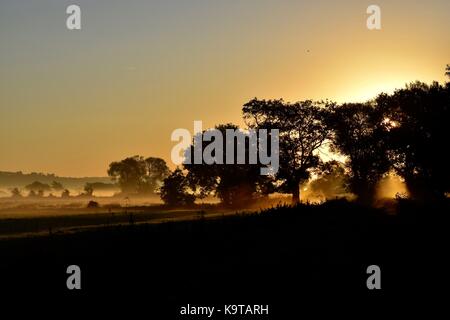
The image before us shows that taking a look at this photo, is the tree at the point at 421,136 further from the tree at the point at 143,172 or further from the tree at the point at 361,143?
the tree at the point at 143,172

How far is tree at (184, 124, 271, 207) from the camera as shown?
91188mm

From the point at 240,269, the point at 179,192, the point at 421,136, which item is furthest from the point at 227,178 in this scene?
the point at 240,269

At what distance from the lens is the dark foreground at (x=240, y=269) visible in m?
23.2

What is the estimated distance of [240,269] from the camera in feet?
88.7

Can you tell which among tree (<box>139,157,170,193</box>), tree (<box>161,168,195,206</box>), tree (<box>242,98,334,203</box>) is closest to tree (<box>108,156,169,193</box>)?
tree (<box>139,157,170,193</box>)

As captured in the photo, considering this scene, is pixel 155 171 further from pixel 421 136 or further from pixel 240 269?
pixel 240 269

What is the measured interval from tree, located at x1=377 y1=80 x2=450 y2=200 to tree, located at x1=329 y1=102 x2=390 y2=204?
2168 millimetres

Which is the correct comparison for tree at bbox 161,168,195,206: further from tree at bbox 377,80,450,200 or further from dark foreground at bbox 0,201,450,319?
dark foreground at bbox 0,201,450,319

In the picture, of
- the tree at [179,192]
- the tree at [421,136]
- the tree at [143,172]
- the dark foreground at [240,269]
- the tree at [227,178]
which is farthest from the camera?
Answer: the tree at [143,172]

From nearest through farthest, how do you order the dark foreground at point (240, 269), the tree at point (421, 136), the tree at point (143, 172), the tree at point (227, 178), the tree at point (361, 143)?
the dark foreground at point (240, 269)
the tree at point (421, 136)
the tree at point (361, 143)
the tree at point (227, 178)
the tree at point (143, 172)

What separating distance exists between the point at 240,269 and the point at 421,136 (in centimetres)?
4771

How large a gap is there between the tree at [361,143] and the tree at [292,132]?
280cm

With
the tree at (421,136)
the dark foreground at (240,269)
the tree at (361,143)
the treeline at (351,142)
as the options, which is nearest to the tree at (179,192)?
the treeline at (351,142)

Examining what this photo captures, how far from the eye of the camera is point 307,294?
77.6ft
